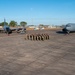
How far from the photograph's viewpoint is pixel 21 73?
35.7 ft

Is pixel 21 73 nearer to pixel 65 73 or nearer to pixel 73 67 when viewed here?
pixel 65 73

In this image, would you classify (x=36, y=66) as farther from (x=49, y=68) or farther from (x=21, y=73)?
(x=21, y=73)

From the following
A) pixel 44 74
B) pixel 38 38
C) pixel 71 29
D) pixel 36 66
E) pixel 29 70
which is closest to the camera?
pixel 44 74

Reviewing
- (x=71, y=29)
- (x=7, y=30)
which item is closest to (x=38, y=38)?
(x=71, y=29)

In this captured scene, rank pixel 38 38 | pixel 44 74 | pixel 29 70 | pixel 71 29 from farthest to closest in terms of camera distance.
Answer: pixel 71 29
pixel 38 38
pixel 29 70
pixel 44 74

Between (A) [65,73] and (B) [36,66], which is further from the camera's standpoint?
(B) [36,66]

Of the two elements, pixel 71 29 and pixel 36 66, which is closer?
pixel 36 66

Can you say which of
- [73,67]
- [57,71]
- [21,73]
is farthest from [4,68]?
[73,67]

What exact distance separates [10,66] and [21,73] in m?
2.19

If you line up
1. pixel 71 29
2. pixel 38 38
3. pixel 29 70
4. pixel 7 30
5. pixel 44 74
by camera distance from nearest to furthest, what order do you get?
pixel 44 74
pixel 29 70
pixel 38 38
pixel 71 29
pixel 7 30

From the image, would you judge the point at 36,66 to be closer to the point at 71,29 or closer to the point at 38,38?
the point at 38,38

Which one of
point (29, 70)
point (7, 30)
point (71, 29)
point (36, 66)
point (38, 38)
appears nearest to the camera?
point (29, 70)

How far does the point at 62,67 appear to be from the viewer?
12227 millimetres

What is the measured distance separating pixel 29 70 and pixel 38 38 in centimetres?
2253
